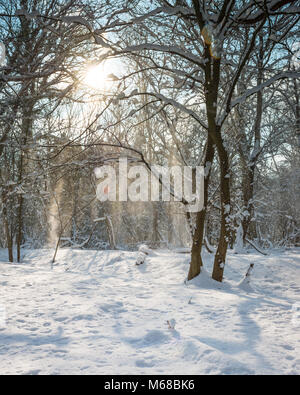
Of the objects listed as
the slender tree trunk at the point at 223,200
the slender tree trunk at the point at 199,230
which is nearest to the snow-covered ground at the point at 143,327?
the slender tree trunk at the point at 199,230

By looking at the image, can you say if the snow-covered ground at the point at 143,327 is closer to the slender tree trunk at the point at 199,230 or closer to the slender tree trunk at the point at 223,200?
the slender tree trunk at the point at 199,230

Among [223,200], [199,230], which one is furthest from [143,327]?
[223,200]

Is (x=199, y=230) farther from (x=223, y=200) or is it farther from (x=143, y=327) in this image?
(x=143, y=327)

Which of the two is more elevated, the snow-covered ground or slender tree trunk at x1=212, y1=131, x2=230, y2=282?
slender tree trunk at x1=212, y1=131, x2=230, y2=282

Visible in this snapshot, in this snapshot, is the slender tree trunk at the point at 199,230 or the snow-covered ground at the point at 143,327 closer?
the snow-covered ground at the point at 143,327

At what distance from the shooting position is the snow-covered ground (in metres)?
2.14

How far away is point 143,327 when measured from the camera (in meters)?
3.03

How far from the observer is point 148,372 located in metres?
2.03

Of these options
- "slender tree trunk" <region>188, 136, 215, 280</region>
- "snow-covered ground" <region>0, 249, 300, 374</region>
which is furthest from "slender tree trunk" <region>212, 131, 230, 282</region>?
"snow-covered ground" <region>0, 249, 300, 374</region>

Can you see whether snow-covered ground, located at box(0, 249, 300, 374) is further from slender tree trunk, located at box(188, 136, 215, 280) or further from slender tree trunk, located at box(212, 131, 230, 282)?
slender tree trunk, located at box(212, 131, 230, 282)

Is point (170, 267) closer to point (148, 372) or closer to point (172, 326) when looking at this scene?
point (172, 326)

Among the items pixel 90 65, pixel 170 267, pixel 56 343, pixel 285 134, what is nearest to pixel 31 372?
pixel 56 343

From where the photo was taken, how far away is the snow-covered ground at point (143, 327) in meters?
2.14
